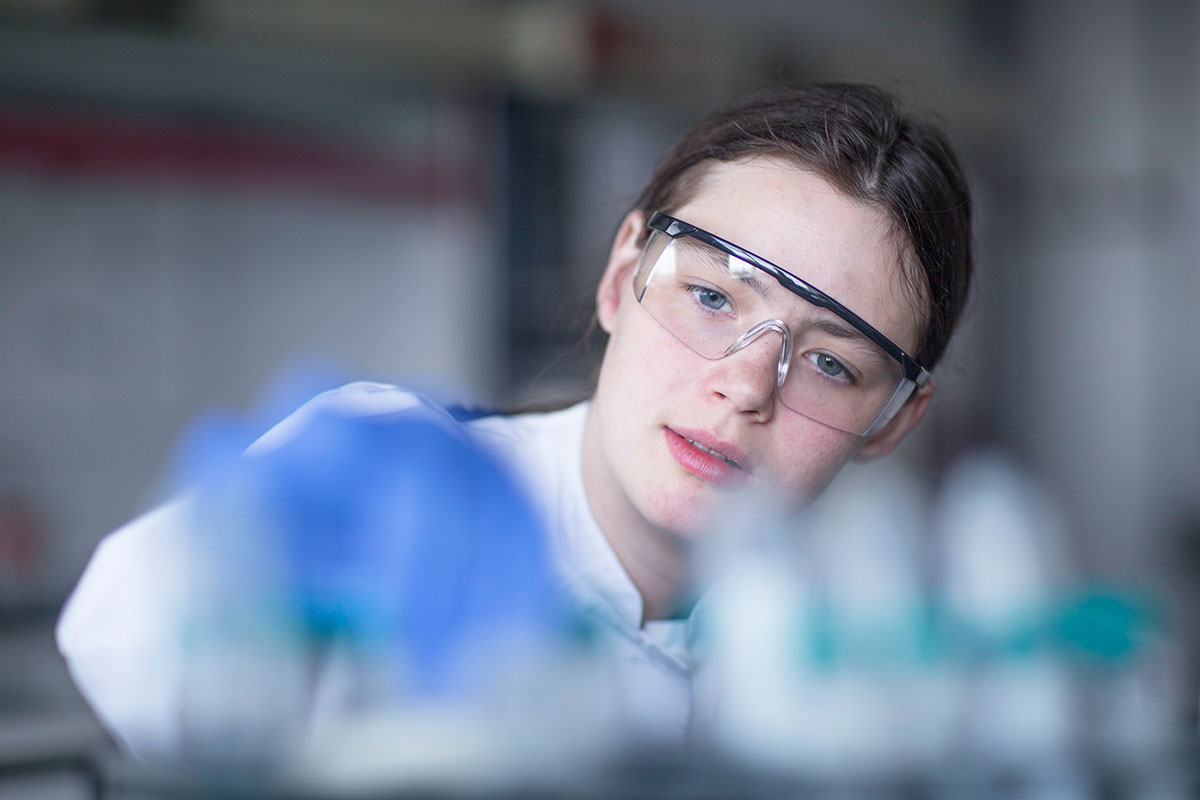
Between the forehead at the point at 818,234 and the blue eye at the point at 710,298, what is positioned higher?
the forehead at the point at 818,234

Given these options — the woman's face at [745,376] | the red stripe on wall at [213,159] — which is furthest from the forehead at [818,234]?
the red stripe on wall at [213,159]

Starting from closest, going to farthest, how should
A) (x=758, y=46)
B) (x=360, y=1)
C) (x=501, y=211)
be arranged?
(x=360, y=1) → (x=501, y=211) → (x=758, y=46)

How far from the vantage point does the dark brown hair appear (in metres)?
0.72

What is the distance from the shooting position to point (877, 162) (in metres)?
0.72

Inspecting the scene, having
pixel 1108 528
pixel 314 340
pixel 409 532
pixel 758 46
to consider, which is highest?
pixel 758 46

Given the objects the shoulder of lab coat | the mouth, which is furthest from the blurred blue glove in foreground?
the mouth

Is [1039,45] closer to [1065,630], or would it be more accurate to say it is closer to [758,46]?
[758,46]

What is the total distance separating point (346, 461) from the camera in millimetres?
670

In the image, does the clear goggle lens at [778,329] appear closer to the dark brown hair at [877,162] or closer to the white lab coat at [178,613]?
the dark brown hair at [877,162]

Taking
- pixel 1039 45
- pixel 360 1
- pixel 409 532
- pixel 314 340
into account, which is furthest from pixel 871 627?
pixel 1039 45

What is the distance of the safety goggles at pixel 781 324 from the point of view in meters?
0.68

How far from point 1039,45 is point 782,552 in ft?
16.9

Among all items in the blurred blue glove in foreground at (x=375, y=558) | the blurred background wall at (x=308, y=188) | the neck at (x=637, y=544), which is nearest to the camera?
the blurred blue glove in foreground at (x=375, y=558)

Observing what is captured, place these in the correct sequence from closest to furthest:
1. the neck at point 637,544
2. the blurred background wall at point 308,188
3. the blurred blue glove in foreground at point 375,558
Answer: the blurred blue glove in foreground at point 375,558 → the neck at point 637,544 → the blurred background wall at point 308,188
